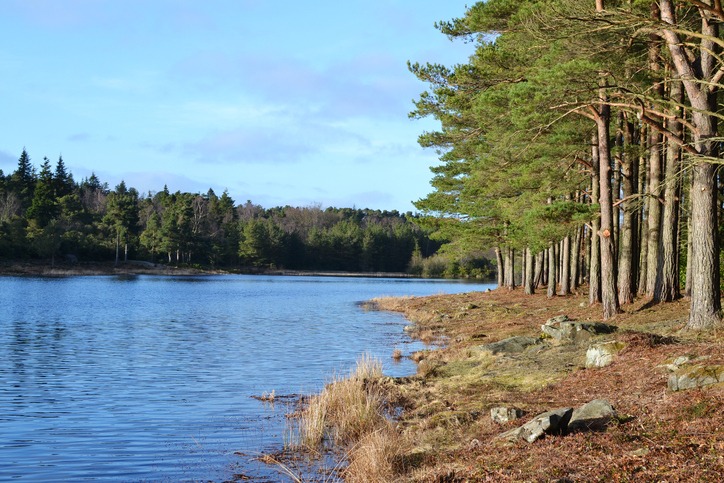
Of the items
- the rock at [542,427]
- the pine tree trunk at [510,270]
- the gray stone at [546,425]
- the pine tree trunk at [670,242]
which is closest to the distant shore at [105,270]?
the pine tree trunk at [510,270]

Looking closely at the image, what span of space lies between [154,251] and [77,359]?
95856mm

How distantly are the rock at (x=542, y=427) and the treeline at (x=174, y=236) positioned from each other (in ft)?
310

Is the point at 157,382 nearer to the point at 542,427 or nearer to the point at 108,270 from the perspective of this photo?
the point at 542,427

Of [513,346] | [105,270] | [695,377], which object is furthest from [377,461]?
[105,270]

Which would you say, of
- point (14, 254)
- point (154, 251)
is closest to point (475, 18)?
point (14, 254)

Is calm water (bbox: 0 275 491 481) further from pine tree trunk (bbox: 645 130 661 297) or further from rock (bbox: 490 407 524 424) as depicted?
pine tree trunk (bbox: 645 130 661 297)

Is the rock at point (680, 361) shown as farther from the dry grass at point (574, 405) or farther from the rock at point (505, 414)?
the rock at point (505, 414)

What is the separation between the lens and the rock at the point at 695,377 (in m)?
10.7

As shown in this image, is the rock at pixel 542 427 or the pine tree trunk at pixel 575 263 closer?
the rock at pixel 542 427

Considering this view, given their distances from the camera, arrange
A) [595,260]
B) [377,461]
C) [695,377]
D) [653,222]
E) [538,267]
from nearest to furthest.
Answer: [377,461] → [695,377] → [653,222] → [595,260] → [538,267]

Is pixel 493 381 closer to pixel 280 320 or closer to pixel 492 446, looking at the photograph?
pixel 492 446

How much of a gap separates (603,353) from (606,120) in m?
11.0

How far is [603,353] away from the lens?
1473cm

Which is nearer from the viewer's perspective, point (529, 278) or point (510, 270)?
point (529, 278)
